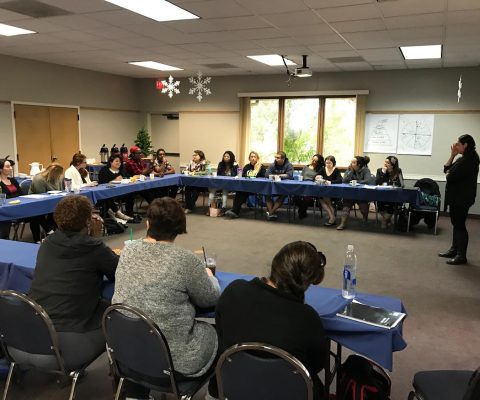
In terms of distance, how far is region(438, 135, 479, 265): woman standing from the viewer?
461 centimetres

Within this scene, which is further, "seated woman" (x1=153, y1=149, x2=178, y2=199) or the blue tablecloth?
"seated woman" (x1=153, y1=149, x2=178, y2=199)

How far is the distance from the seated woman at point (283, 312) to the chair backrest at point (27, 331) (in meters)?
0.78

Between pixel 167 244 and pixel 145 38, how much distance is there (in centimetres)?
460

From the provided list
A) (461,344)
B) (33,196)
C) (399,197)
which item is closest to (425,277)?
(461,344)

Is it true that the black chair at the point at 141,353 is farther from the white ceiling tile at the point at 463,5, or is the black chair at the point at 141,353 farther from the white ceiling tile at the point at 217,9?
the white ceiling tile at the point at 463,5

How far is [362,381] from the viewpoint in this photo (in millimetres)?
1865

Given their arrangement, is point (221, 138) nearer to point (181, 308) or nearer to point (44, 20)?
point (44, 20)

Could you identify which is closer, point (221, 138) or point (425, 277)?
point (425, 277)

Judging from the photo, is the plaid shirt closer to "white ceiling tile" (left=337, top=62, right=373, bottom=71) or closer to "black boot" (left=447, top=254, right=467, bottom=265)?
"white ceiling tile" (left=337, top=62, right=373, bottom=71)

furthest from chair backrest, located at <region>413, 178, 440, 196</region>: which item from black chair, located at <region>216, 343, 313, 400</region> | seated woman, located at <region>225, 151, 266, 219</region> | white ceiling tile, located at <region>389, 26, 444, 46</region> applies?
black chair, located at <region>216, 343, 313, 400</region>

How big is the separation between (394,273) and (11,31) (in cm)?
561

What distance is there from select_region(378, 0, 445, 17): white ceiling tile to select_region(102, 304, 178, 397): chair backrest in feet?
12.1

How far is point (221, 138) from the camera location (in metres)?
9.92

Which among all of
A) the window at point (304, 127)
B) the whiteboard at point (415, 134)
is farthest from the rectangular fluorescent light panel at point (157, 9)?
the whiteboard at point (415, 134)
